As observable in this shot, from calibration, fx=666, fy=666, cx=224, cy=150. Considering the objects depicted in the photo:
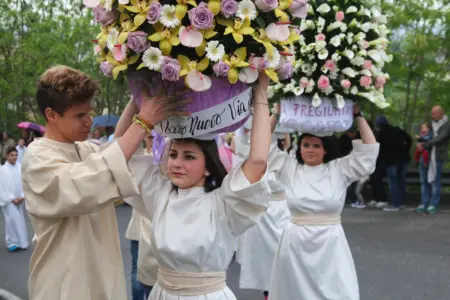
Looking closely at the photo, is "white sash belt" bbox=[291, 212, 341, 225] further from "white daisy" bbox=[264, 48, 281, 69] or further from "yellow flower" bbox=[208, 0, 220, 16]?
"yellow flower" bbox=[208, 0, 220, 16]

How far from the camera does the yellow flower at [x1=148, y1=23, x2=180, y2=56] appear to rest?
318 cm

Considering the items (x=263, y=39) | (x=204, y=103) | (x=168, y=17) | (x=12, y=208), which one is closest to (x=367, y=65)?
(x=263, y=39)

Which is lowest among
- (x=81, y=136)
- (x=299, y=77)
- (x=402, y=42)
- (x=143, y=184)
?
(x=143, y=184)

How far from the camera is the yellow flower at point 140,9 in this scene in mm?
3176

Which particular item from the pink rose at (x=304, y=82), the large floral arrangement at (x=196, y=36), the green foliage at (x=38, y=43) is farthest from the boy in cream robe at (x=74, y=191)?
the green foliage at (x=38, y=43)

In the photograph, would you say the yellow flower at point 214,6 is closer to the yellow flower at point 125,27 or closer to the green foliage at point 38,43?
the yellow flower at point 125,27

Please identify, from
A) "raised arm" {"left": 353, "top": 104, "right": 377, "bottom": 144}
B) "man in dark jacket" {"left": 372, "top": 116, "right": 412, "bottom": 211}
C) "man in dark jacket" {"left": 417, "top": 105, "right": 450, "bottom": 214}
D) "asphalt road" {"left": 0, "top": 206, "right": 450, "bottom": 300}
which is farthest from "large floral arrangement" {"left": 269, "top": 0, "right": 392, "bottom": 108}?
"man in dark jacket" {"left": 372, "top": 116, "right": 412, "bottom": 211}

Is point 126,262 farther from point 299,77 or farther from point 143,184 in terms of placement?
point 143,184

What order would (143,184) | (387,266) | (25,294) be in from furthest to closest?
1. (387,266)
2. (25,294)
3. (143,184)

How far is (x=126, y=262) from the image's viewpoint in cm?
915

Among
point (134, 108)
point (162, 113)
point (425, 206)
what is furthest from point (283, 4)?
point (425, 206)

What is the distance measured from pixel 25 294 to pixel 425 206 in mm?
9199

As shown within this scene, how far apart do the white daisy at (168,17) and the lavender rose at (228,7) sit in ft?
0.73

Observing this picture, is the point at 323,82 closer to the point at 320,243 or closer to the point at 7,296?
the point at 320,243
